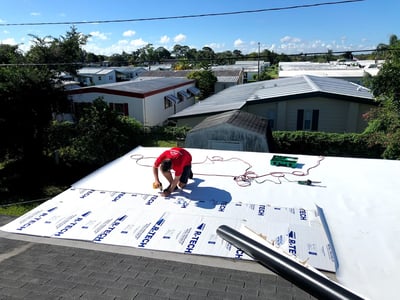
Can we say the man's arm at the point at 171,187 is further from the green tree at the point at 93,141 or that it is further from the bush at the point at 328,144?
the bush at the point at 328,144

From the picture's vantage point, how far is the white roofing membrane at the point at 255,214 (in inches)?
155

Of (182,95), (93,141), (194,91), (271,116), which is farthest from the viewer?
(194,91)

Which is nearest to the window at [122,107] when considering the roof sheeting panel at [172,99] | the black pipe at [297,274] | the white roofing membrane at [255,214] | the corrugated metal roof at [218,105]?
the corrugated metal roof at [218,105]

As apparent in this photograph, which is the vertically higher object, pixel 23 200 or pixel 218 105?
pixel 218 105

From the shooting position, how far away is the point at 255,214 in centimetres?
496

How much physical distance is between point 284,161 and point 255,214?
2930mm

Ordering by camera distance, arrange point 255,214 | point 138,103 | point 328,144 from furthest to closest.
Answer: point 138,103 → point 328,144 → point 255,214

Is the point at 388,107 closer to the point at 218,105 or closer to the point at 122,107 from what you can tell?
the point at 218,105

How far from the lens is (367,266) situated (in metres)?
3.68

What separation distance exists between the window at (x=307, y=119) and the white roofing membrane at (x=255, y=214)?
960cm

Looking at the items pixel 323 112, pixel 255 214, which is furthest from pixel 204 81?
pixel 255 214

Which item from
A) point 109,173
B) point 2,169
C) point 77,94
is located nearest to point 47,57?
point 77,94

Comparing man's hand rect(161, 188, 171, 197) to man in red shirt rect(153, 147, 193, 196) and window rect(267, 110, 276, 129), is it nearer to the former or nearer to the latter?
man in red shirt rect(153, 147, 193, 196)

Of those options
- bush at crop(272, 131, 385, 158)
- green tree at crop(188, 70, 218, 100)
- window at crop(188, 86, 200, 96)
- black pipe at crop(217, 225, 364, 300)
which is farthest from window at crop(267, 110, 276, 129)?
green tree at crop(188, 70, 218, 100)
